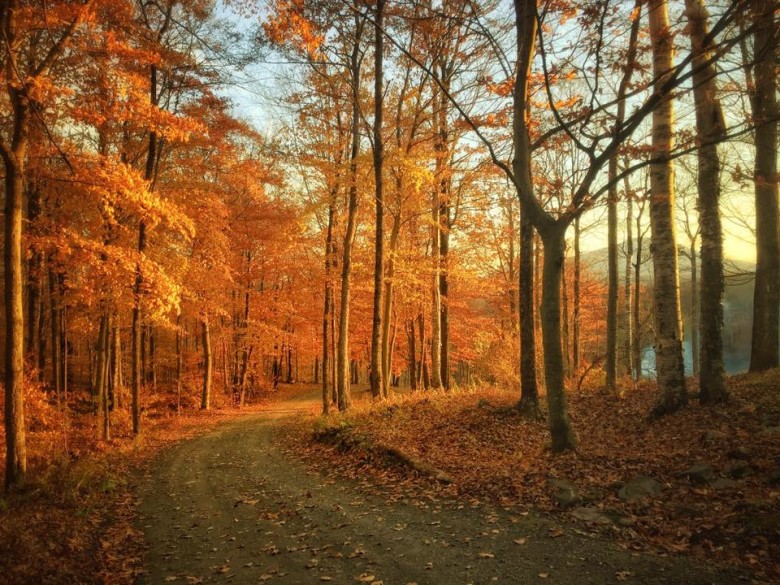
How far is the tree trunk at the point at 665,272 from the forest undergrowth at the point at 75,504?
29.9 ft

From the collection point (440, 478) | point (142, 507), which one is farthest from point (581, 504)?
point (142, 507)

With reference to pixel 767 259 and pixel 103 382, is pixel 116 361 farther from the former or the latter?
pixel 767 259

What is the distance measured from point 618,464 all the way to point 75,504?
8963 mm

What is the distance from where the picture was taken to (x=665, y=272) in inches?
338

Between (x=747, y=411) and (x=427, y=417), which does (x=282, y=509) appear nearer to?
(x=427, y=417)

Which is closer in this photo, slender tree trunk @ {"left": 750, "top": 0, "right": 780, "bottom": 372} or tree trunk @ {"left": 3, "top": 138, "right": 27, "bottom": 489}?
tree trunk @ {"left": 3, "top": 138, "right": 27, "bottom": 489}

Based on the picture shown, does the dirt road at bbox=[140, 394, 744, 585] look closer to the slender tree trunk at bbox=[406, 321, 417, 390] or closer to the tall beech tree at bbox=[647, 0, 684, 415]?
the tall beech tree at bbox=[647, 0, 684, 415]

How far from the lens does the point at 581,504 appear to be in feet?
19.6

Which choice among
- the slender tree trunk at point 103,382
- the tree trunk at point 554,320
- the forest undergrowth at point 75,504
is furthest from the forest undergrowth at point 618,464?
the slender tree trunk at point 103,382

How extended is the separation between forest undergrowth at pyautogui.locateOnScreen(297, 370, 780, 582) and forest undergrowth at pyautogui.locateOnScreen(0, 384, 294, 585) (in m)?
4.00

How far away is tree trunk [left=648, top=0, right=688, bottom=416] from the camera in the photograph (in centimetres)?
845

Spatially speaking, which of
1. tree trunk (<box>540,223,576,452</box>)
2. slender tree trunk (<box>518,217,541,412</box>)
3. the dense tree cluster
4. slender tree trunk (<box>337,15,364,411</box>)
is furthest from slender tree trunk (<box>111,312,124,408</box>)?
tree trunk (<box>540,223,576,452</box>)

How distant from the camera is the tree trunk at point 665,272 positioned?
845 cm

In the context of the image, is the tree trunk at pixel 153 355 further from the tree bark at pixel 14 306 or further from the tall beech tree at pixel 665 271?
the tall beech tree at pixel 665 271
